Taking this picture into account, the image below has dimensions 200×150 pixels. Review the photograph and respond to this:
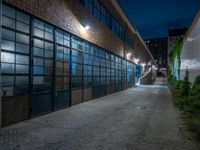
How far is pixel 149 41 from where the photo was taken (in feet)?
306

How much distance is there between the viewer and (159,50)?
89.2 metres

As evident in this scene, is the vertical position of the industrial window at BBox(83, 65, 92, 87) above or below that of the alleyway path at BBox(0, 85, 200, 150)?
above

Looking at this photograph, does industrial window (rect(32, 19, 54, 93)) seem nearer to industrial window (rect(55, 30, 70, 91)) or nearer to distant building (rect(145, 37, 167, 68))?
industrial window (rect(55, 30, 70, 91))

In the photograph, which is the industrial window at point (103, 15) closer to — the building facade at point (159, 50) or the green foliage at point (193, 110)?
the green foliage at point (193, 110)

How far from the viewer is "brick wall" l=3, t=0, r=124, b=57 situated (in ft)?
22.6

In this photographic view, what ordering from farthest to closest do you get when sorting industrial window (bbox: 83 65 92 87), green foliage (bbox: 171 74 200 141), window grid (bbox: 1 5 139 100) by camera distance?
industrial window (bbox: 83 65 92 87)
window grid (bbox: 1 5 139 100)
green foliage (bbox: 171 74 200 141)

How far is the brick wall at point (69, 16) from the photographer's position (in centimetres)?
688

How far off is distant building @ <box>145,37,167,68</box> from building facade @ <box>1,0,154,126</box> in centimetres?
7602

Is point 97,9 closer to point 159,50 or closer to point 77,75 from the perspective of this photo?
point 77,75

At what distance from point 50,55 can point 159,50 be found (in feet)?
285

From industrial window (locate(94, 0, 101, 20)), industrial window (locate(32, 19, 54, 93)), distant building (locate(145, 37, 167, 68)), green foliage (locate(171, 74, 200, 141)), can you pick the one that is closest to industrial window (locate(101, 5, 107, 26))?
industrial window (locate(94, 0, 101, 20))

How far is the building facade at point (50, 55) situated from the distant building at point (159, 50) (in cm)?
7602

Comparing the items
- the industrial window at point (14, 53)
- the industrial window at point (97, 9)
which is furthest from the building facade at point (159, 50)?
the industrial window at point (14, 53)

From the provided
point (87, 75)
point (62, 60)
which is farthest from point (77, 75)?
point (62, 60)
